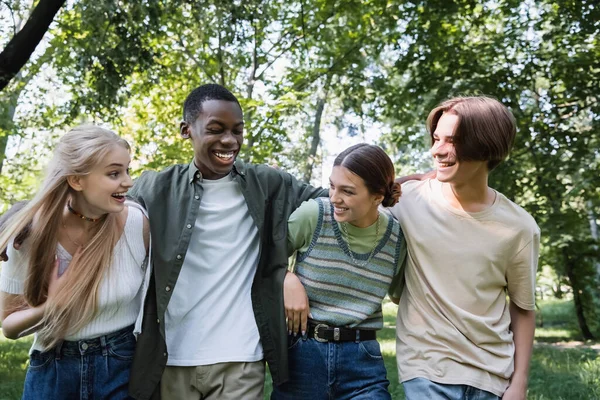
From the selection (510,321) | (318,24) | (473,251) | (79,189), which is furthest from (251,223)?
(318,24)

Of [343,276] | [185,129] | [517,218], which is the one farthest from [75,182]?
[517,218]

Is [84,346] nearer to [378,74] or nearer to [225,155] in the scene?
[225,155]

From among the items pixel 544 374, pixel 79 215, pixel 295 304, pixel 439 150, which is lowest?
pixel 544 374

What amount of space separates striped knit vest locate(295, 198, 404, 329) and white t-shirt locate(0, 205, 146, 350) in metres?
0.82

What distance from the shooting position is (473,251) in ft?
9.62

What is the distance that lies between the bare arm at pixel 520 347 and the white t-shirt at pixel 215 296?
48.0 inches

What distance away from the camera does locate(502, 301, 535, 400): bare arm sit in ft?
9.64

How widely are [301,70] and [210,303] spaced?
34.0ft

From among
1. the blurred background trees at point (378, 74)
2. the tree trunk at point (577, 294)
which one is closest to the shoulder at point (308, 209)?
the blurred background trees at point (378, 74)

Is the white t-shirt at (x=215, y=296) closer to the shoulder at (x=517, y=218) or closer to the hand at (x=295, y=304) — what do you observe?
the hand at (x=295, y=304)

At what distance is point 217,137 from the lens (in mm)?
3482

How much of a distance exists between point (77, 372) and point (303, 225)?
122 cm

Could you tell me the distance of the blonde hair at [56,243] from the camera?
2791mm

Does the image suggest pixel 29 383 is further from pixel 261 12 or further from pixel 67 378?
pixel 261 12
